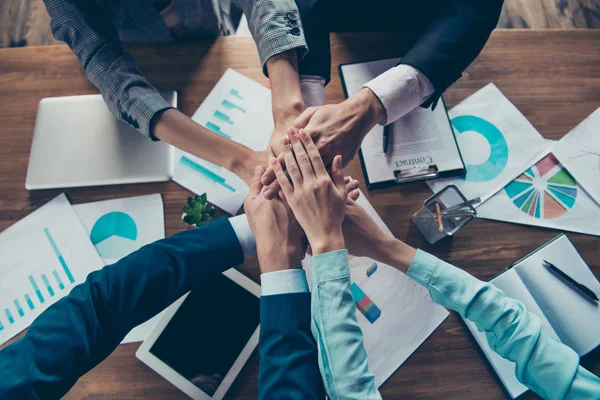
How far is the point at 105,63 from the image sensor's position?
36.7 inches

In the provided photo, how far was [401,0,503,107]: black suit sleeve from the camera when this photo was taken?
932 mm

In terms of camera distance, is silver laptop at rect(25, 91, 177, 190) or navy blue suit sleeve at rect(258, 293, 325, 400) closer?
navy blue suit sleeve at rect(258, 293, 325, 400)

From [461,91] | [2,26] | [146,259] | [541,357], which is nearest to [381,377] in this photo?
[541,357]

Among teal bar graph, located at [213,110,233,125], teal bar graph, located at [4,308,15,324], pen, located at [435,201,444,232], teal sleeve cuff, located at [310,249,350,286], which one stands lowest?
teal bar graph, located at [4,308,15,324]

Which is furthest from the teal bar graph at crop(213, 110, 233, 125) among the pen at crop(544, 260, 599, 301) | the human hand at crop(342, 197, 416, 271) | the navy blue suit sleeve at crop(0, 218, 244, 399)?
the pen at crop(544, 260, 599, 301)

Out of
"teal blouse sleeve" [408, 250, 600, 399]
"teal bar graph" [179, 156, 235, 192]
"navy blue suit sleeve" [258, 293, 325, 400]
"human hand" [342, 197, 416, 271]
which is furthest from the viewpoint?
"teal bar graph" [179, 156, 235, 192]

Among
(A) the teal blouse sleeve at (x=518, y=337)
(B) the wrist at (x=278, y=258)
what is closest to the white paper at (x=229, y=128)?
(B) the wrist at (x=278, y=258)

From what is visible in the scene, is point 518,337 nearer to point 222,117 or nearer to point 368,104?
point 368,104

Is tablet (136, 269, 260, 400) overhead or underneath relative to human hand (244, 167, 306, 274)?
underneath

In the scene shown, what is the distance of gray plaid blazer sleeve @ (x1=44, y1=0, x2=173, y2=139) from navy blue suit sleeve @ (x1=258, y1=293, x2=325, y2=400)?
56 centimetres

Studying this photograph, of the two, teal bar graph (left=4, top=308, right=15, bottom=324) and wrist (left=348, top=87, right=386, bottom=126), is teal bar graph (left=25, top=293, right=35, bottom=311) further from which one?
wrist (left=348, top=87, right=386, bottom=126)

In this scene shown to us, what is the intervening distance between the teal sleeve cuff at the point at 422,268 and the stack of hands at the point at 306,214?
0.12ft

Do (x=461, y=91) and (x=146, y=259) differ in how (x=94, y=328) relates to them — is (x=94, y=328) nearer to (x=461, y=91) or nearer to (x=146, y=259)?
(x=146, y=259)

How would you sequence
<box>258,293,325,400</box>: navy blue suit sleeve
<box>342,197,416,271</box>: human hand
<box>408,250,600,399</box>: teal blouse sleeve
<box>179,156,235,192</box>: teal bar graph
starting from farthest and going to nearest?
<box>179,156,235,192</box>: teal bar graph, <box>342,197,416,271</box>: human hand, <box>408,250,600,399</box>: teal blouse sleeve, <box>258,293,325,400</box>: navy blue suit sleeve
